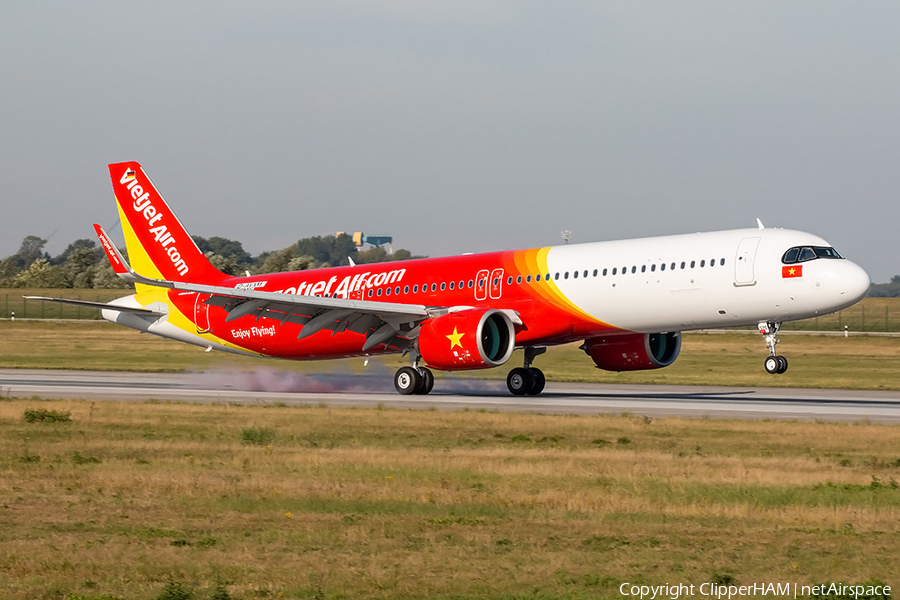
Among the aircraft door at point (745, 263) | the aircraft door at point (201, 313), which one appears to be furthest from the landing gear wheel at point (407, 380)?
the aircraft door at point (745, 263)

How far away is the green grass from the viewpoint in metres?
11.2

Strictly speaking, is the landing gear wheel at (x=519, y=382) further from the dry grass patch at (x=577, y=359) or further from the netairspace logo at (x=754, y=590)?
the netairspace logo at (x=754, y=590)

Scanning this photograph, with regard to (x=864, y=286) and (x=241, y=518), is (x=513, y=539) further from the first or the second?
(x=864, y=286)

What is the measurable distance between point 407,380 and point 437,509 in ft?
72.2

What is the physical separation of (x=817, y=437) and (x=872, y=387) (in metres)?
20.8

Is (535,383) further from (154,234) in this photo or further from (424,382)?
(154,234)

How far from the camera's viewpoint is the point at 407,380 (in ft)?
122

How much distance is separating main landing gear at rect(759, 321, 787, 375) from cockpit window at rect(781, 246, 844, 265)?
1.97m

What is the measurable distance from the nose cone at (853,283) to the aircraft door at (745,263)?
2381 mm

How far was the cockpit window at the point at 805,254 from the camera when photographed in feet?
104

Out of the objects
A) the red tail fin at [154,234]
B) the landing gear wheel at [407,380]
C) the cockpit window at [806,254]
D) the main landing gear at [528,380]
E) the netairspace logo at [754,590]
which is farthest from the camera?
the red tail fin at [154,234]

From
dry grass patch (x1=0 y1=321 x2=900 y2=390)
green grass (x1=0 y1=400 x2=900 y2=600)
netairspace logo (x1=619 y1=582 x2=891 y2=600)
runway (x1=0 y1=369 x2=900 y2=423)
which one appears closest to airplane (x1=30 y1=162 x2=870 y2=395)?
runway (x1=0 y1=369 x2=900 y2=423)

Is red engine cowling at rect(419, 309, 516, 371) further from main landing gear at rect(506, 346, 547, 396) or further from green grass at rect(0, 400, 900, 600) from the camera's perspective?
green grass at rect(0, 400, 900, 600)

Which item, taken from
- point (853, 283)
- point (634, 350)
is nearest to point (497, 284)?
point (634, 350)
